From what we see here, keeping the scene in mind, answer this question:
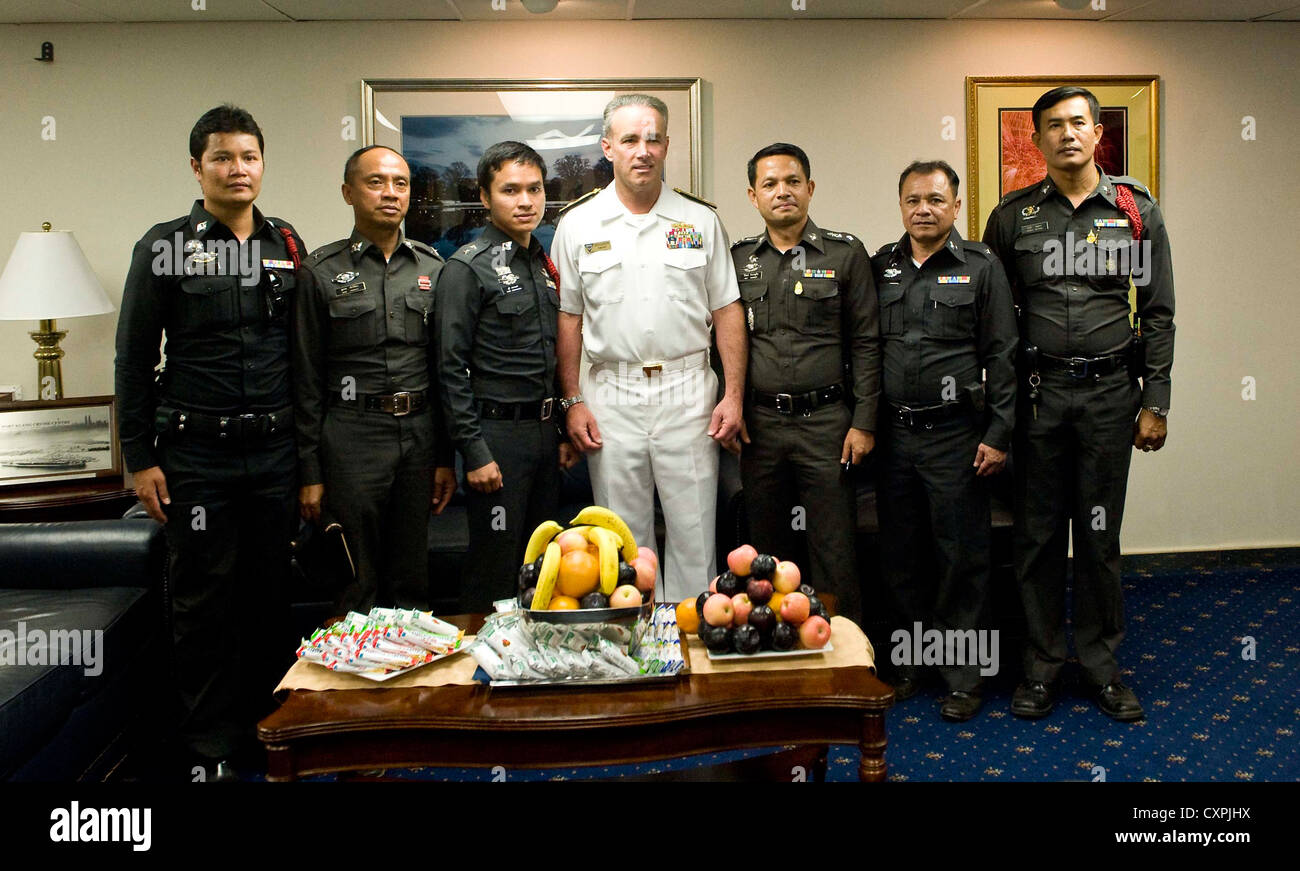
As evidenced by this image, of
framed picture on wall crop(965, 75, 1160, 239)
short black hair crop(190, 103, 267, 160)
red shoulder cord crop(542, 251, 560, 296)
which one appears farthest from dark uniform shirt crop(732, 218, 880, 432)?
framed picture on wall crop(965, 75, 1160, 239)

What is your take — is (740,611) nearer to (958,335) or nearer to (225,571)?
(958,335)

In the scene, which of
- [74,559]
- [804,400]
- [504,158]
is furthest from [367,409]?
[804,400]

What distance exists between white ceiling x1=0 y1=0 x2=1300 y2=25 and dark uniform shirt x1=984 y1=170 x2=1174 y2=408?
170 cm

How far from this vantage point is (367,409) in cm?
302

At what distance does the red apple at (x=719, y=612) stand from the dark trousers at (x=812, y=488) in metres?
1.09

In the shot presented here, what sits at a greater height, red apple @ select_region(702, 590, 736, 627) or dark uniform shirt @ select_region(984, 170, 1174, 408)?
dark uniform shirt @ select_region(984, 170, 1174, 408)

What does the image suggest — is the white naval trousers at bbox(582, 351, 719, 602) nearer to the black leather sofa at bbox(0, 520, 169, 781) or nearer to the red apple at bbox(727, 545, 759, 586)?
the red apple at bbox(727, 545, 759, 586)

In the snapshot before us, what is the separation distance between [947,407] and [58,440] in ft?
11.0

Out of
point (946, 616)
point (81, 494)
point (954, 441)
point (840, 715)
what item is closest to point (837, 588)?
point (946, 616)

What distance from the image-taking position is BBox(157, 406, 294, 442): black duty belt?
9.51 ft

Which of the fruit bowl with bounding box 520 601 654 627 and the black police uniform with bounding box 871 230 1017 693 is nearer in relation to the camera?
the fruit bowl with bounding box 520 601 654 627

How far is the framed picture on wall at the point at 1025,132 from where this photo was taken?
4.82 metres

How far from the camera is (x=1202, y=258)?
498cm

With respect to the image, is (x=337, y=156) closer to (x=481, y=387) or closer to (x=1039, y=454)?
(x=481, y=387)
